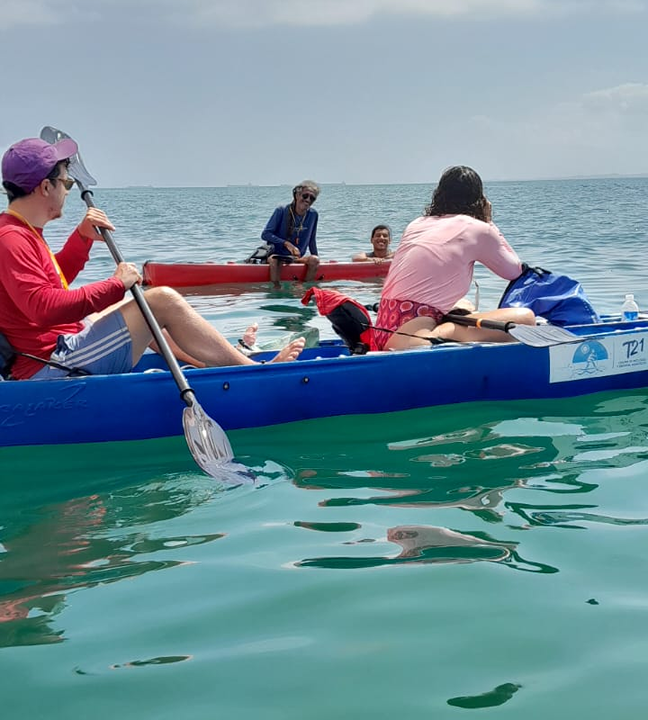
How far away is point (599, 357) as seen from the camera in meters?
5.64

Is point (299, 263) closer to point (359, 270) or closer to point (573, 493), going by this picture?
point (359, 270)

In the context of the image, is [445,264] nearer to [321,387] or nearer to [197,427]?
[321,387]

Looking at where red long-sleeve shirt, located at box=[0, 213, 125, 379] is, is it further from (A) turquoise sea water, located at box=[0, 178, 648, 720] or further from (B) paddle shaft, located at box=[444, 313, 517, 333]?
(B) paddle shaft, located at box=[444, 313, 517, 333]

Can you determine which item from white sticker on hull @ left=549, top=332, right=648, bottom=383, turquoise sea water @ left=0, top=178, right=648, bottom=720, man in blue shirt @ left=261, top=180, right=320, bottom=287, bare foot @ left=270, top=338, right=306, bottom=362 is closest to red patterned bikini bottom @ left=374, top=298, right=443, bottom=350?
turquoise sea water @ left=0, top=178, right=648, bottom=720

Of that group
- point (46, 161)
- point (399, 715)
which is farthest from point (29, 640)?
point (46, 161)

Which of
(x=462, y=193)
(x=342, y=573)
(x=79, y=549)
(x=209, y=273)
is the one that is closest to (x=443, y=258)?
(x=462, y=193)

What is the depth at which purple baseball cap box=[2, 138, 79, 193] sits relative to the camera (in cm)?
425

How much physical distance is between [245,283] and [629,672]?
10.0 metres

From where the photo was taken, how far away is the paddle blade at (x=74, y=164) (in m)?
5.47

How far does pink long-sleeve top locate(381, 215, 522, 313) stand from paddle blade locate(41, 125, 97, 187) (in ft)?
6.62

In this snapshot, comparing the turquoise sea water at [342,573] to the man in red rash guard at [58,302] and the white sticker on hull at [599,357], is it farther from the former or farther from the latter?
Result: the man in red rash guard at [58,302]

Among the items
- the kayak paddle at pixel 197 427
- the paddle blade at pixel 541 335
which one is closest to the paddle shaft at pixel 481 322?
the paddle blade at pixel 541 335

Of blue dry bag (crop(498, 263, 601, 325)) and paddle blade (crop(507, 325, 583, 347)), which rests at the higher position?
blue dry bag (crop(498, 263, 601, 325))

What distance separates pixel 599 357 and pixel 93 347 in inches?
124
